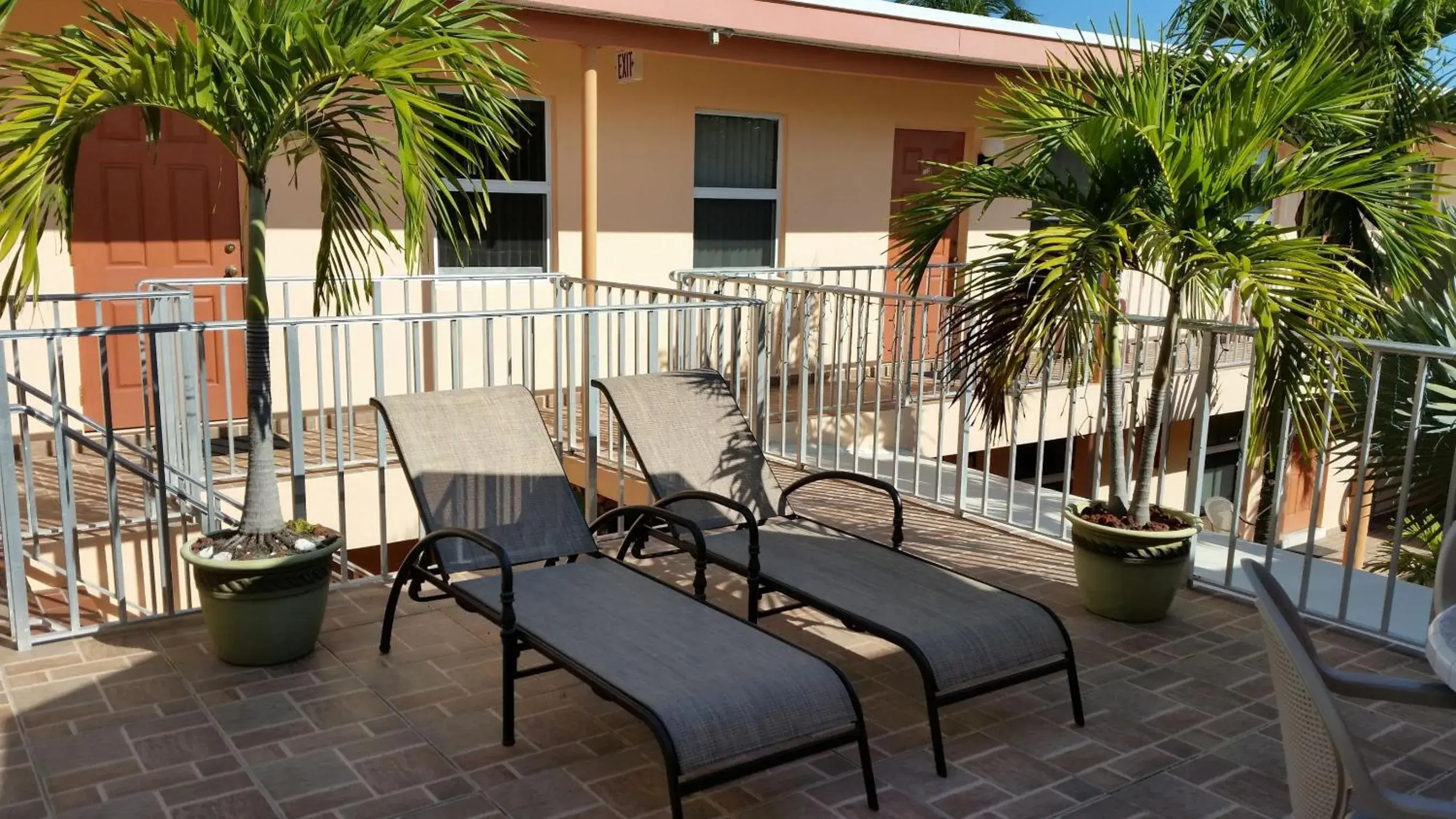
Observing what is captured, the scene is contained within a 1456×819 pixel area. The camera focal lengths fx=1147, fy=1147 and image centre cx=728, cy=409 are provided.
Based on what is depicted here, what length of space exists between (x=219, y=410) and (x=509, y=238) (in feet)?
8.13

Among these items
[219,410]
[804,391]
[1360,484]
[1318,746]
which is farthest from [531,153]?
[1318,746]

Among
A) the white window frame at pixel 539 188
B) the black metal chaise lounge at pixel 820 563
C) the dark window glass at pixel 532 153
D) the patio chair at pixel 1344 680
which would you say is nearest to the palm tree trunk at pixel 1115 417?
the black metal chaise lounge at pixel 820 563

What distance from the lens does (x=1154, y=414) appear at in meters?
4.66

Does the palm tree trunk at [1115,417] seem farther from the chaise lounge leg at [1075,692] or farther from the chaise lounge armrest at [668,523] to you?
the chaise lounge armrest at [668,523]

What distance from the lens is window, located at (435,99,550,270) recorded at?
28.7 feet

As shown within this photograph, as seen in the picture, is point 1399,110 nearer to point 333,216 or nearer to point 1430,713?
point 1430,713

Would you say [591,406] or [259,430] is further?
[591,406]

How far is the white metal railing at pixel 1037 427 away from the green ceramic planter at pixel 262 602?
103 inches

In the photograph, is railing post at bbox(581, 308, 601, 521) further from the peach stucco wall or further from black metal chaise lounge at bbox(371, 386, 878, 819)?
the peach stucco wall

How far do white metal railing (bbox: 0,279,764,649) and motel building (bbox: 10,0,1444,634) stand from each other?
3 cm

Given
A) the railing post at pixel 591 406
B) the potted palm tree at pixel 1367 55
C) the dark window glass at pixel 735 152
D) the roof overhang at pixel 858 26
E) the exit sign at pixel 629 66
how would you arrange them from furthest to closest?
the dark window glass at pixel 735 152 → the exit sign at pixel 629 66 → the roof overhang at pixel 858 26 → the potted palm tree at pixel 1367 55 → the railing post at pixel 591 406

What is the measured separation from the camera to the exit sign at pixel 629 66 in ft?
26.7

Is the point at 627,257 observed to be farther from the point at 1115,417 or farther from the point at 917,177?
the point at 1115,417

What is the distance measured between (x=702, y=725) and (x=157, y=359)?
2.61m
